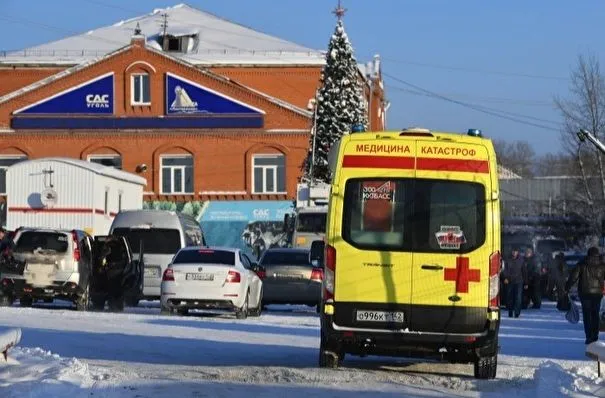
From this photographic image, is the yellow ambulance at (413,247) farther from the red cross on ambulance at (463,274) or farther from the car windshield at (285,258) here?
the car windshield at (285,258)

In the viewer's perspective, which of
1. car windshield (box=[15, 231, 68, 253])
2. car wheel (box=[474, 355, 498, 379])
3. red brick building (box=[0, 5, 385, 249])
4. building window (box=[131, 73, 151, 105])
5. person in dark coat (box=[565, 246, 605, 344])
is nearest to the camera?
car wheel (box=[474, 355, 498, 379])

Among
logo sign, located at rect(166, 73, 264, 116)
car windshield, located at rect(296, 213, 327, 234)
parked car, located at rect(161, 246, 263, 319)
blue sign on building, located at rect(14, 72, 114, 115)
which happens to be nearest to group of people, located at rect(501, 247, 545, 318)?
car windshield, located at rect(296, 213, 327, 234)

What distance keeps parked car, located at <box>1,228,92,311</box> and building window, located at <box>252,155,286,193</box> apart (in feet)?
128

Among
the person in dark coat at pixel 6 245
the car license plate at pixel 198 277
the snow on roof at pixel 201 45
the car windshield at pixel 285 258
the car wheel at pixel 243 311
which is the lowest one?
the car wheel at pixel 243 311

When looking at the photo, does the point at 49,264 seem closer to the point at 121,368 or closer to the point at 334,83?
the point at 121,368

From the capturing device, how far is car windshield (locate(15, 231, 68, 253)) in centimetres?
2770

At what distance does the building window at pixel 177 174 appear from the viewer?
222ft

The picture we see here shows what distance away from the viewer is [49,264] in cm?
2758

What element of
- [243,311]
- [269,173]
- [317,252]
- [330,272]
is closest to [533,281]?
[243,311]

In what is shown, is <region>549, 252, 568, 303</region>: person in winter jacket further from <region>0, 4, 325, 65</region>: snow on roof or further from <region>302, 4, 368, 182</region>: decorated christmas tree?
<region>0, 4, 325, 65</region>: snow on roof

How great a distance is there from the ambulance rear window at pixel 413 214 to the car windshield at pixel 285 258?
17827mm

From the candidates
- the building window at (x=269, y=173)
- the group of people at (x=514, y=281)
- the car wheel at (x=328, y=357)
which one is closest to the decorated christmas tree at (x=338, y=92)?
the building window at (x=269, y=173)

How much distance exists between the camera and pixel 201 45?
78.9 meters

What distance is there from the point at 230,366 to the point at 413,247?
277cm
